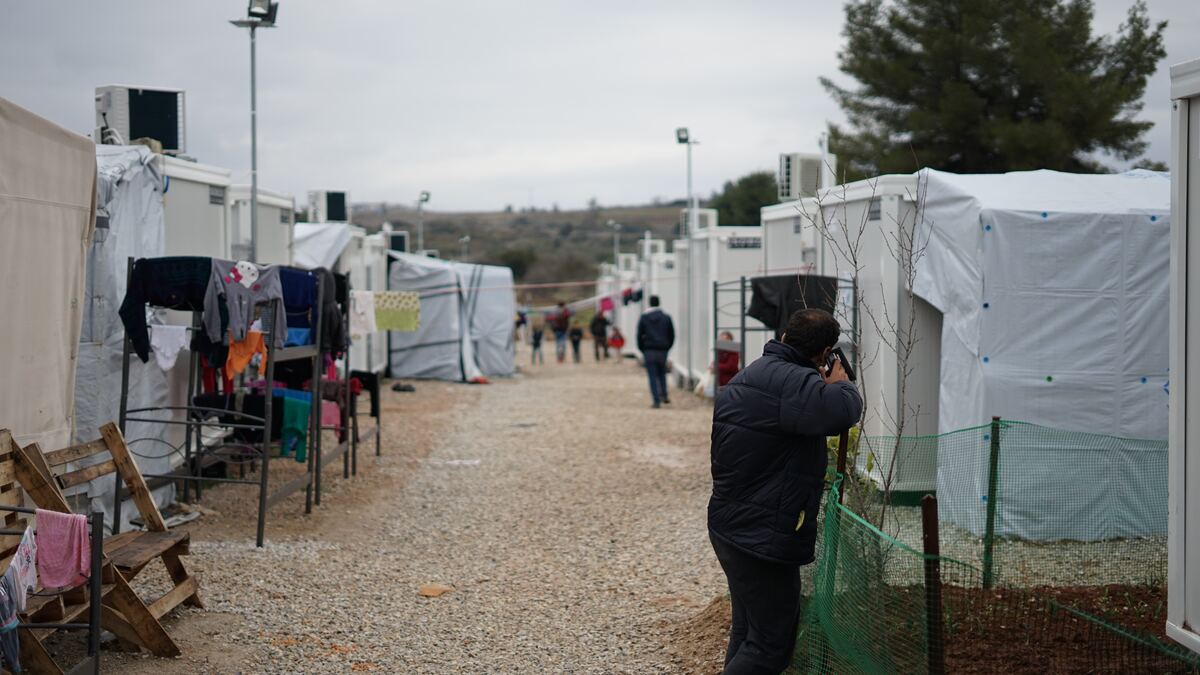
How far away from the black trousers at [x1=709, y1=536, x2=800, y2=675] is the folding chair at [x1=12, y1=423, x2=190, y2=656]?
2.72 metres

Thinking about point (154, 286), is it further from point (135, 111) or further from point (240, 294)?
point (135, 111)

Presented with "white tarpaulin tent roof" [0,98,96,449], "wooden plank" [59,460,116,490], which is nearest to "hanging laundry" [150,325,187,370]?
"white tarpaulin tent roof" [0,98,96,449]

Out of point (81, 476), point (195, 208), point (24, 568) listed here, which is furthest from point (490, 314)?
point (24, 568)

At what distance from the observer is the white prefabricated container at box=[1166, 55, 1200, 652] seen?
13.9 ft

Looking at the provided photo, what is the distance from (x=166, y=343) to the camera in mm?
7922

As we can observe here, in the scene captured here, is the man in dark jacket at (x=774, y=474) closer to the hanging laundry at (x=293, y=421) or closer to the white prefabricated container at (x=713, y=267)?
the hanging laundry at (x=293, y=421)

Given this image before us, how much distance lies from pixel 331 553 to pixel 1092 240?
5.64 m

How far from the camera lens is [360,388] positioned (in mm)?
11539

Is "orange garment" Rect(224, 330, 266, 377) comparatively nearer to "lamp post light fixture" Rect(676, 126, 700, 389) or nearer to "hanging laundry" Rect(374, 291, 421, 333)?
"hanging laundry" Rect(374, 291, 421, 333)

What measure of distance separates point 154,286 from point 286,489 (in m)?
1.85

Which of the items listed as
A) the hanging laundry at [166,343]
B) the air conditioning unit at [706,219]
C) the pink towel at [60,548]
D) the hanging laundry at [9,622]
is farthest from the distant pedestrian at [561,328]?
the hanging laundry at [9,622]

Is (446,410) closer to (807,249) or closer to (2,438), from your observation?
(807,249)

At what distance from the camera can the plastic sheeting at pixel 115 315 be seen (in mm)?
7688

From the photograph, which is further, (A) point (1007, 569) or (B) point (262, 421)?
(B) point (262, 421)
